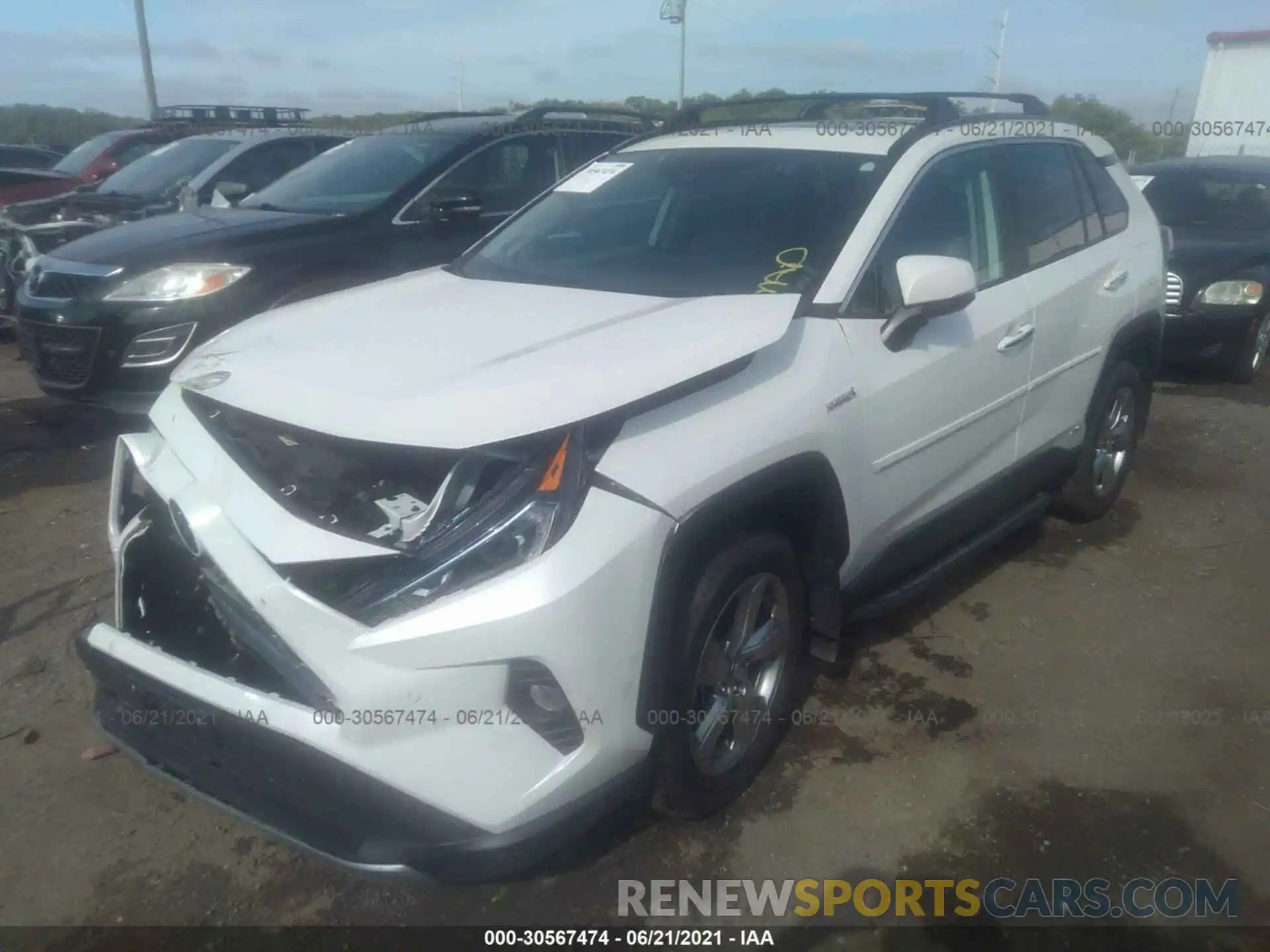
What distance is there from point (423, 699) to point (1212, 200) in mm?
8770

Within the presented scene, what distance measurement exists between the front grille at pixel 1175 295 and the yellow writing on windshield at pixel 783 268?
217 inches

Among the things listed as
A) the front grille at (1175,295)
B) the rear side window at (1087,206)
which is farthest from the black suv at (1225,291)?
the rear side window at (1087,206)

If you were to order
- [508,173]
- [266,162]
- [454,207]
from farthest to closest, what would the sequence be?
[266,162] → [508,173] → [454,207]

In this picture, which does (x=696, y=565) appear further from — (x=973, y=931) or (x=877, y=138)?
(x=877, y=138)

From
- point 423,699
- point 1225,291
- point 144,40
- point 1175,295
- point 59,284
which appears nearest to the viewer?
point 423,699

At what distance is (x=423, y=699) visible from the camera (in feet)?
6.98

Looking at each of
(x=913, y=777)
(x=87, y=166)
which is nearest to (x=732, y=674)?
(x=913, y=777)

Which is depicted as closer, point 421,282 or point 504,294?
point 504,294

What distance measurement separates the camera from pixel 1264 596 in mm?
4324

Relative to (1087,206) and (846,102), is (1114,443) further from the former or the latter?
(846,102)

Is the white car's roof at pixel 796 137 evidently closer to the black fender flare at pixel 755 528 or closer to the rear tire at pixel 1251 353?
the black fender flare at pixel 755 528

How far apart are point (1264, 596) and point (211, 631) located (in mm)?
4099

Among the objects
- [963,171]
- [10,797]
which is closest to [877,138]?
[963,171]

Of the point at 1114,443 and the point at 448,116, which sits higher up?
the point at 448,116
